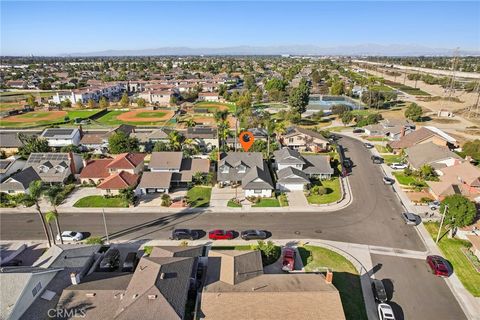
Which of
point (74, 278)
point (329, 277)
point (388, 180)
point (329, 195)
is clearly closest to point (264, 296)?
point (329, 277)

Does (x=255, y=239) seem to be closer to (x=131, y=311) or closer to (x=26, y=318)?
(x=131, y=311)

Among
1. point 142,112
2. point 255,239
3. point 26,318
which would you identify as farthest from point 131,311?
point 142,112

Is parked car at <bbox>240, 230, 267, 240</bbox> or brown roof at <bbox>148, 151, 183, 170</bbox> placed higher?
brown roof at <bbox>148, 151, 183, 170</bbox>

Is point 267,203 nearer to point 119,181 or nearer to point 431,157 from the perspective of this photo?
point 119,181

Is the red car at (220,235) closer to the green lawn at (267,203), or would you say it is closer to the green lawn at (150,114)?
the green lawn at (267,203)

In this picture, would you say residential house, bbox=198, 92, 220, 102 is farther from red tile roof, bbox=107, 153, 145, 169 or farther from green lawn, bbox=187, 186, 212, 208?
green lawn, bbox=187, 186, 212, 208

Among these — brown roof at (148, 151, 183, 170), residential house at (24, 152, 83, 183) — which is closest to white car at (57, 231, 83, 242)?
residential house at (24, 152, 83, 183)
